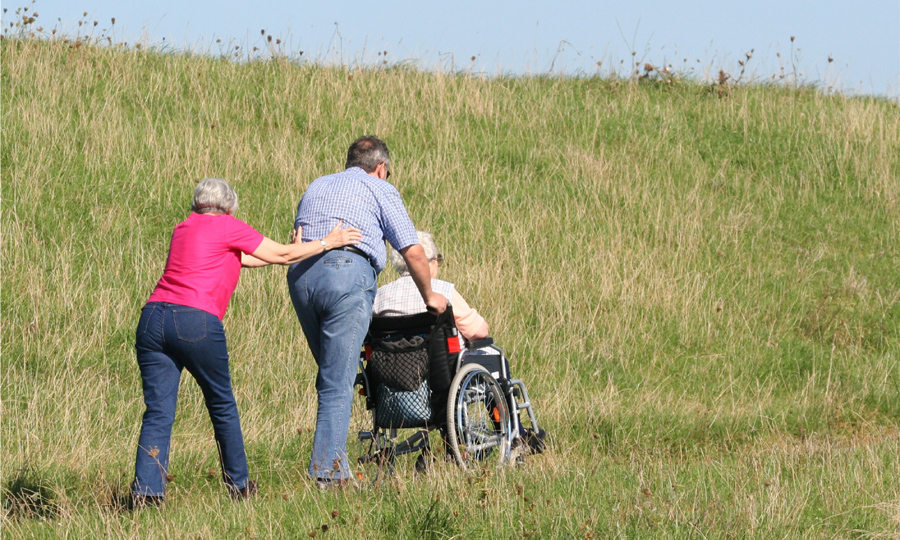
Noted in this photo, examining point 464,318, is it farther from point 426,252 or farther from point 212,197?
point 212,197

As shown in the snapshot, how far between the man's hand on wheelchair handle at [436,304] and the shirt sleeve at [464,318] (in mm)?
320

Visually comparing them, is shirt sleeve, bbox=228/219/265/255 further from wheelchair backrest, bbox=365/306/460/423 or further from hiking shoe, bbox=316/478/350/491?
hiking shoe, bbox=316/478/350/491

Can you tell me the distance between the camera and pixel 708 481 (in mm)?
5090

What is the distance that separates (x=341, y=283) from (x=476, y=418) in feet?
4.14

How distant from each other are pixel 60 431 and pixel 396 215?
9.38 ft

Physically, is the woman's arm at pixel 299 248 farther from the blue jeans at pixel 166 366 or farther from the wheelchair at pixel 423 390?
the wheelchair at pixel 423 390

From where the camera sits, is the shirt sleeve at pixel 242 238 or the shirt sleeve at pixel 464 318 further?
the shirt sleeve at pixel 464 318

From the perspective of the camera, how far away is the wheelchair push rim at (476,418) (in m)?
5.27

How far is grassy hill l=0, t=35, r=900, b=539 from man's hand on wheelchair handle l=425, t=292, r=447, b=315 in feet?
3.24

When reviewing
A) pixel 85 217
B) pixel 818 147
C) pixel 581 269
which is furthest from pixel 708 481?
pixel 818 147

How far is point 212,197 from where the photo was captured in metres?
4.84

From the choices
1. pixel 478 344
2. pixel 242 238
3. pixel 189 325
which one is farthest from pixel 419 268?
pixel 189 325

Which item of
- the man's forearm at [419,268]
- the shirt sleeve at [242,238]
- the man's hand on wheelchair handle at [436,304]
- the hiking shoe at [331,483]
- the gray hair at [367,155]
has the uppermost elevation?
the gray hair at [367,155]

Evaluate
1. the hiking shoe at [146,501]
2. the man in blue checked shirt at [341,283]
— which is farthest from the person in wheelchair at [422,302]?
the hiking shoe at [146,501]
